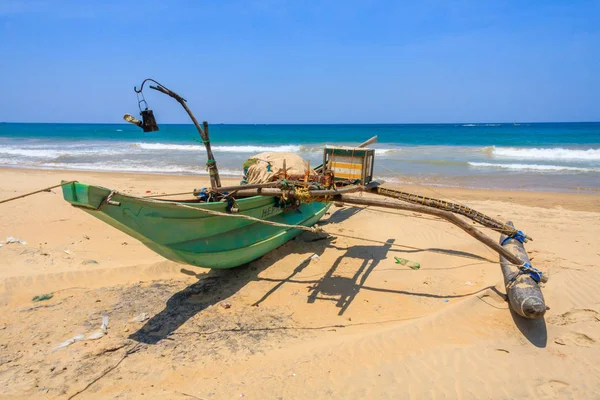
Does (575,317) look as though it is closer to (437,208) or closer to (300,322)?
(437,208)

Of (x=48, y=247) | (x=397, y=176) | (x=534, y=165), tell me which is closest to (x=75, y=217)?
(x=48, y=247)

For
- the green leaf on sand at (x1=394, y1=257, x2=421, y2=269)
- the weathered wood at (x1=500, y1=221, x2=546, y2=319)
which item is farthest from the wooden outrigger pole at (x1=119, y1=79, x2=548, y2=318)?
the green leaf on sand at (x1=394, y1=257, x2=421, y2=269)

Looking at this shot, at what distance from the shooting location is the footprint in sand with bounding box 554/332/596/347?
172 inches

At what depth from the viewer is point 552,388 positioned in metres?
3.73

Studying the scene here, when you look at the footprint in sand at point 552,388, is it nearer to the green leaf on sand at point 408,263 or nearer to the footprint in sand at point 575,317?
the footprint in sand at point 575,317

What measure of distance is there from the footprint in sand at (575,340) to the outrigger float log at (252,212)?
0.44 meters

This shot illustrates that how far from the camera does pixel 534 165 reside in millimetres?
20969

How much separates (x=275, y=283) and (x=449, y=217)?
2.91 meters

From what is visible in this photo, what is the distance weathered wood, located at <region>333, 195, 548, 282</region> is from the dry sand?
2.19 ft

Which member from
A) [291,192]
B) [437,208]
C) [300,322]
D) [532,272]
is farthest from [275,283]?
[532,272]

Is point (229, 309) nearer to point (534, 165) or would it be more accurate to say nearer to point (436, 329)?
point (436, 329)

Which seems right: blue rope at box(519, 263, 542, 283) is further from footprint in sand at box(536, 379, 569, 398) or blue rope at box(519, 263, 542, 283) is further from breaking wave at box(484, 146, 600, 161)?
breaking wave at box(484, 146, 600, 161)

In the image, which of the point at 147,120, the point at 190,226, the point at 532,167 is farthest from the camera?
the point at 532,167

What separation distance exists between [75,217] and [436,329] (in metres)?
8.63
